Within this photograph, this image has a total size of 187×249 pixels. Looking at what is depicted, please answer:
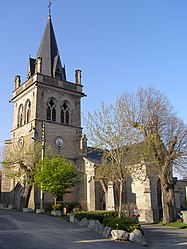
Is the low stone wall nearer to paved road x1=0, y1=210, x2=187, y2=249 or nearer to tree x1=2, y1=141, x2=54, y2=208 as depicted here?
paved road x1=0, y1=210, x2=187, y2=249

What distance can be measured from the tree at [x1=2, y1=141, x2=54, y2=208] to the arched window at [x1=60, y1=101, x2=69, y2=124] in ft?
20.2

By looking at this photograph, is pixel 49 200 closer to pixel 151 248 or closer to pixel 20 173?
pixel 20 173

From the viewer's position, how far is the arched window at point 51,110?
33.8 metres

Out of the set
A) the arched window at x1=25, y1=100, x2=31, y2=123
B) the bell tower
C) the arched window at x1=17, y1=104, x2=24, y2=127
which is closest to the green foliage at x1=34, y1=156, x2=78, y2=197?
the bell tower

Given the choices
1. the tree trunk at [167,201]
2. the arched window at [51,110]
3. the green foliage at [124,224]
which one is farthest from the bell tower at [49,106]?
the green foliage at [124,224]

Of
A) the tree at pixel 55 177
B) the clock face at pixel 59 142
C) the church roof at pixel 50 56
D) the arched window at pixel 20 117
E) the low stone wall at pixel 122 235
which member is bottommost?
the low stone wall at pixel 122 235

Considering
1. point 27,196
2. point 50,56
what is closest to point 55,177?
point 27,196

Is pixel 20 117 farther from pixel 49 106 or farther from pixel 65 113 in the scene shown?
pixel 65 113

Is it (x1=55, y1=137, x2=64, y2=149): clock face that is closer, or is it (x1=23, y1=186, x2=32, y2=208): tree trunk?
(x1=23, y1=186, x2=32, y2=208): tree trunk

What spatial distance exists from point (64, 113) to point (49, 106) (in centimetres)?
233

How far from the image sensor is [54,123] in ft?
110

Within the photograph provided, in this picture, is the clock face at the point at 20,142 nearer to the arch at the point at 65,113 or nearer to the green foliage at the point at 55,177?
the arch at the point at 65,113

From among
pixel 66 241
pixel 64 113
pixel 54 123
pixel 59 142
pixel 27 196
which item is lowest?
pixel 66 241

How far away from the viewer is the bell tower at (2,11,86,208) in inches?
1288
